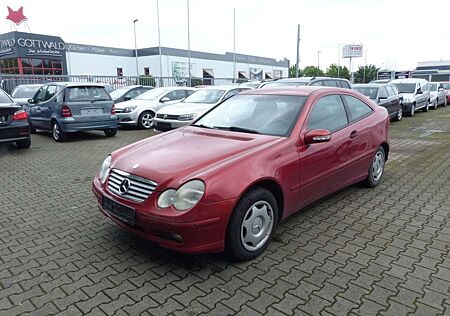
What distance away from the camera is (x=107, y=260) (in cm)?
333

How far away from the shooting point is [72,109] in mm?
9461

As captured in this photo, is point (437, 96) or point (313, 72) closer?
Answer: point (437, 96)

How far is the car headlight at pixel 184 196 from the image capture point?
9.43ft

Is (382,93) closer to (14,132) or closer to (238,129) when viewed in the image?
(238,129)

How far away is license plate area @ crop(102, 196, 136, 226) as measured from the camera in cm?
307

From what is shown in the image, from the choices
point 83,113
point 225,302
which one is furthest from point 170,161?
point 83,113

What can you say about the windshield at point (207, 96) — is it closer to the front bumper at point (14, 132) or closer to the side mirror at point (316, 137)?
the front bumper at point (14, 132)

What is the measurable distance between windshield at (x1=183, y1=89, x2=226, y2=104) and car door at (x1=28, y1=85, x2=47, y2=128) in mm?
4232

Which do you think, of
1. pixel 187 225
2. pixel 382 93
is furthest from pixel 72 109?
pixel 382 93

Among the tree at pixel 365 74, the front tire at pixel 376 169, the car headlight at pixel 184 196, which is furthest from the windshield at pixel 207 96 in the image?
the tree at pixel 365 74

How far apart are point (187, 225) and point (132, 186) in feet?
2.23

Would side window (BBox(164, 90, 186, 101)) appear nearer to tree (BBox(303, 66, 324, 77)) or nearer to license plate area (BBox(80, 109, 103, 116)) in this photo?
license plate area (BBox(80, 109, 103, 116))

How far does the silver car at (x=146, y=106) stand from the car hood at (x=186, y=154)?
8.55 metres

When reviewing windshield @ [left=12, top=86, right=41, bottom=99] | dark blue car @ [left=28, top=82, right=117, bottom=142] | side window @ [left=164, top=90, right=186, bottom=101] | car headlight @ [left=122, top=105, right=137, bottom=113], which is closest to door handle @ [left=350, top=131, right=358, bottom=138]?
dark blue car @ [left=28, top=82, right=117, bottom=142]
